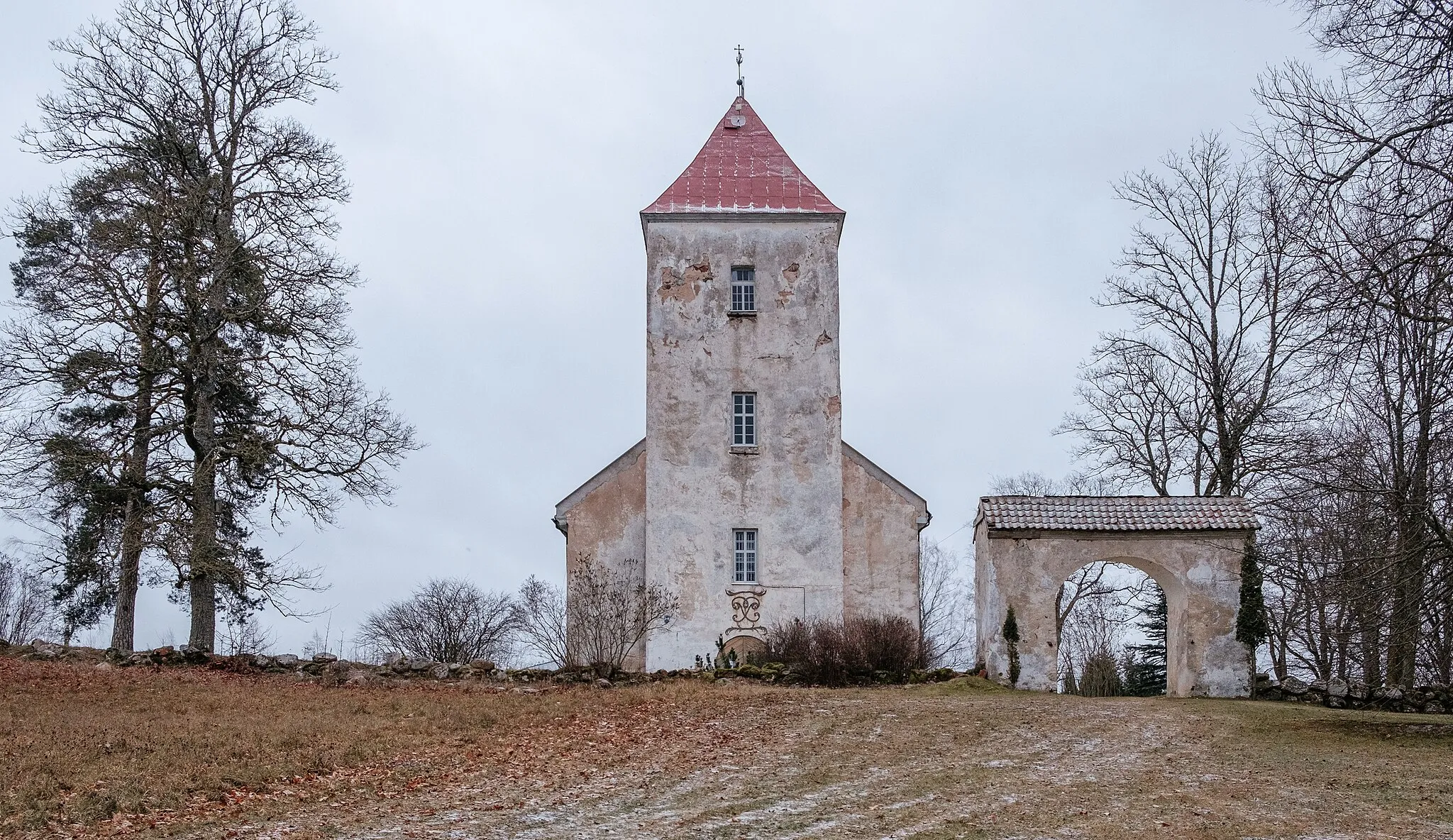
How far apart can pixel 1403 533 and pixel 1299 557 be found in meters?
3.39

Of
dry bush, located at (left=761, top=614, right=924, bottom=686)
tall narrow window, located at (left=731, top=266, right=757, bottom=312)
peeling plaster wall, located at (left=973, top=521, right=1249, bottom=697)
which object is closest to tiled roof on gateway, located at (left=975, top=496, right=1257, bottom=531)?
peeling plaster wall, located at (left=973, top=521, right=1249, bottom=697)

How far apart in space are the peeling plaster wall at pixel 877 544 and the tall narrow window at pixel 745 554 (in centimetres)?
191

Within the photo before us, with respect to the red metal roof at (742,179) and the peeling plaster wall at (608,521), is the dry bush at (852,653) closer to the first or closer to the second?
the peeling plaster wall at (608,521)

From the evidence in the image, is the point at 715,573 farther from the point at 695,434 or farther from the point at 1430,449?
the point at 1430,449

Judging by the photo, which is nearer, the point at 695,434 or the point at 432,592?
the point at 695,434

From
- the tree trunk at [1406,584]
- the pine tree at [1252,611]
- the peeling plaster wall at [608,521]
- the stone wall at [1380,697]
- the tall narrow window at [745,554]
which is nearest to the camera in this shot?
the tree trunk at [1406,584]

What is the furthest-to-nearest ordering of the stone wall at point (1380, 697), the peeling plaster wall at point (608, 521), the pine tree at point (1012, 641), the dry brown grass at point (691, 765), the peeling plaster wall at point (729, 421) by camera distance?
the peeling plaster wall at point (608, 521) < the peeling plaster wall at point (729, 421) < the pine tree at point (1012, 641) < the stone wall at point (1380, 697) < the dry brown grass at point (691, 765)

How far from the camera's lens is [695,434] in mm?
29172

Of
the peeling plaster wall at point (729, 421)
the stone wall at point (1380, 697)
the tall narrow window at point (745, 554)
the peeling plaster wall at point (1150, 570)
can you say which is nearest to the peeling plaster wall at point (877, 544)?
the peeling plaster wall at point (729, 421)

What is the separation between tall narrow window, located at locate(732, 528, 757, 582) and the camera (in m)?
28.7

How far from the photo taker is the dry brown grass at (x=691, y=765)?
1131cm

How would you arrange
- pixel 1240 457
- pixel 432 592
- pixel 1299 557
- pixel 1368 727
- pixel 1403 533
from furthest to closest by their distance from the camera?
pixel 432 592
pixel 1240 457
pixel 1299 557
pixel 1368 727
pixel 1403 533

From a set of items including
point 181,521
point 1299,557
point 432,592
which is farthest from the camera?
point 432,592

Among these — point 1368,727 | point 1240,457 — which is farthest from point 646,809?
point 1240,457
